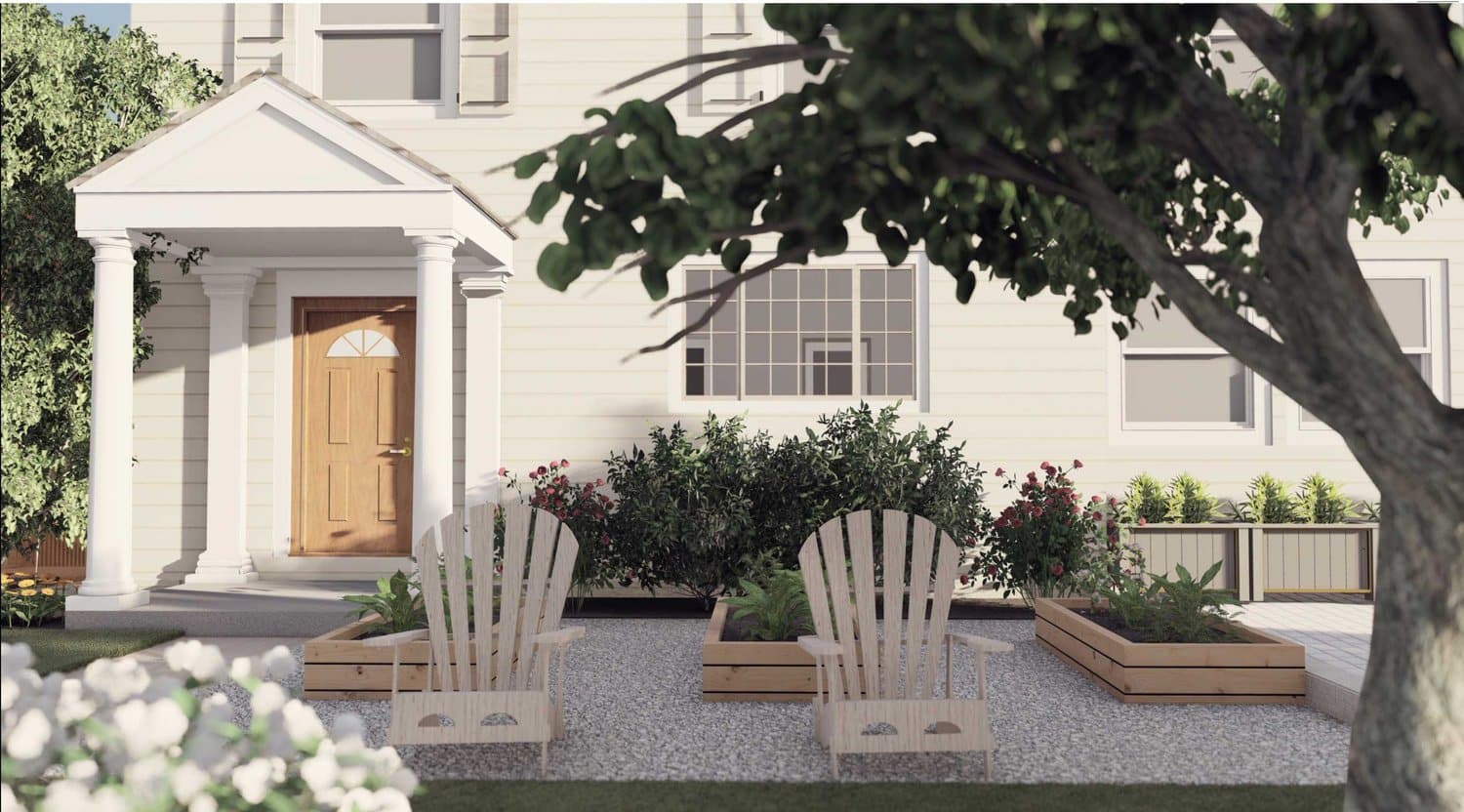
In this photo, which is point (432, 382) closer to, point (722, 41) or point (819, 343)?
point (819, 343)

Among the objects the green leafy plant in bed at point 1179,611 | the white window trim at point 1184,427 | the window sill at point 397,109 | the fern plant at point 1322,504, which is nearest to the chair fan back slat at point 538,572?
the green leafy plant in bed at point 1179,611

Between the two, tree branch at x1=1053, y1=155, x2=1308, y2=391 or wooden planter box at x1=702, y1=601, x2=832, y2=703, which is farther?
wooden planter box at x1=702, y1=601, x2=832, y2=703

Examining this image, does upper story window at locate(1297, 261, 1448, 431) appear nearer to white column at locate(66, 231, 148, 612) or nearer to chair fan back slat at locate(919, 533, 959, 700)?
chair fan back slat at locate(919, 533, 959, 700)

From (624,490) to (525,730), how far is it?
4.16 metres

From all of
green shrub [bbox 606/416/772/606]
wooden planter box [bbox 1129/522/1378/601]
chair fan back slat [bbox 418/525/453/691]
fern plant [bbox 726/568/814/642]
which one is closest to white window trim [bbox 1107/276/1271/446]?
wooden planter box [bbox 1129/522/1378/601]

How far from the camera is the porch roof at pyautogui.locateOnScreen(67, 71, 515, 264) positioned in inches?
265

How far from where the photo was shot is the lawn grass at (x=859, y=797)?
3504 millimetres

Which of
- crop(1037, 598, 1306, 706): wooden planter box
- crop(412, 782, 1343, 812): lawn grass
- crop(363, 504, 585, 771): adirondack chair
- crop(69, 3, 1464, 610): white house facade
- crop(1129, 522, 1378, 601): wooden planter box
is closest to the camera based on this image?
crop(412, 782, 1343, 812): lawn grass

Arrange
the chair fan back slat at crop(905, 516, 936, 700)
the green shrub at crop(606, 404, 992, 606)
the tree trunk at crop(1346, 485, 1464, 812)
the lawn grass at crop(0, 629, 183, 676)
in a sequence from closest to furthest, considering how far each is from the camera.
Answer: the tree trunk at crop(1346, 485, 1464, 812) → the chair fan back slat at crop(905, 516, 936, 700) → the lawn grass at crop(0, 629, 183, 676) → the green shrub at crop(606, 404, 992, 606)

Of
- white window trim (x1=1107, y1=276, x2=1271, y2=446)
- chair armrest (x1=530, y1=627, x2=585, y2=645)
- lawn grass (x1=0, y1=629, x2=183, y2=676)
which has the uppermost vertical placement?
white window trim (x1=1107, y1=276, x2=1271, y2=446)

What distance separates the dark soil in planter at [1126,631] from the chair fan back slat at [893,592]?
6.04ft

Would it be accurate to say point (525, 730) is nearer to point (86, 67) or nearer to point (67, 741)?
point (67, 741)

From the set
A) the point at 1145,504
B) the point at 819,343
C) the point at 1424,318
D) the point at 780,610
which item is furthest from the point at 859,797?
the point at 1424,318

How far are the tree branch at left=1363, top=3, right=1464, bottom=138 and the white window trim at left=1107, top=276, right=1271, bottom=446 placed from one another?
705cm
